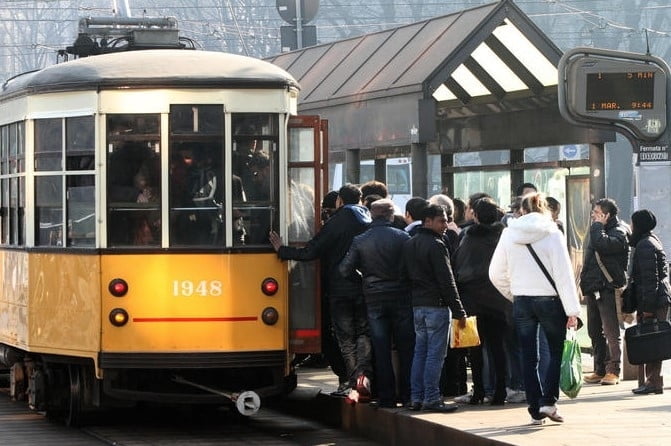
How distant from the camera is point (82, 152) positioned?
43.5 feet

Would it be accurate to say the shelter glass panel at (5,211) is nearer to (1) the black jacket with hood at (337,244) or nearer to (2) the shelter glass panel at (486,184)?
(1) the black jacket with hood at (337,244)

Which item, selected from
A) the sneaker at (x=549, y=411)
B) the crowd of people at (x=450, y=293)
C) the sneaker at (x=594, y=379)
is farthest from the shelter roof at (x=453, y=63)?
the sneaker at (x=549, y=411)

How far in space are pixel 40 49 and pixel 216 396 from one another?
70.2 m

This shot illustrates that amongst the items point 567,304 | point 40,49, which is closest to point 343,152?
point 567,304

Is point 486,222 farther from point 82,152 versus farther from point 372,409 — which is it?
point 82,152

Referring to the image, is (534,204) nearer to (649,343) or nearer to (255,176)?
(649,343)

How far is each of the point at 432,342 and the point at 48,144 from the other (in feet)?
11.4

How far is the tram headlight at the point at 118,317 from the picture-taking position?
42.5ft

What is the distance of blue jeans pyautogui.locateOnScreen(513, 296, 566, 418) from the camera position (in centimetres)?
1149

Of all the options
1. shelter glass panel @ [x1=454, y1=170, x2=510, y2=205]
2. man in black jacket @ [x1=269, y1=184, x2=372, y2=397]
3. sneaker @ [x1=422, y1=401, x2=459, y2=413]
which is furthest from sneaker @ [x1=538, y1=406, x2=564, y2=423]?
shelter glass panel @ [x1=454, y1=170, x2=510, y2=205]

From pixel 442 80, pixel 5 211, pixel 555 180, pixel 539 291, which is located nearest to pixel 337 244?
pixel 539 291

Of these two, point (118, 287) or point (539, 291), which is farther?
point (118, 287)

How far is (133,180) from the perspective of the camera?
1314 centimetres

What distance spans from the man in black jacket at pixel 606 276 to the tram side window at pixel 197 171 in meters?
3.26
